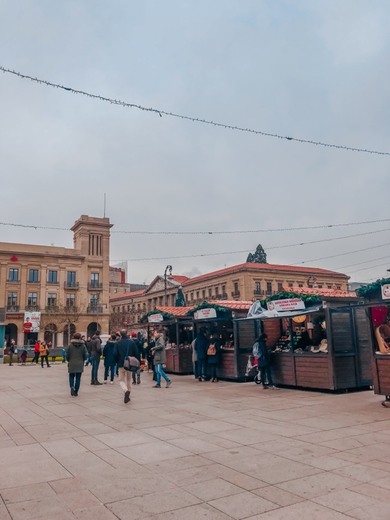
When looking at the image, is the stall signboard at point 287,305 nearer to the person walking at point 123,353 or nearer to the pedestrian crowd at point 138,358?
the pedestrian crowd at point 138,358

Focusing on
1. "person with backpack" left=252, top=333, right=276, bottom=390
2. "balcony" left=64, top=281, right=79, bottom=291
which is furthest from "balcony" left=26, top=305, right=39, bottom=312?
"person with backpack" left=252, top=333, right=276, bottom=390

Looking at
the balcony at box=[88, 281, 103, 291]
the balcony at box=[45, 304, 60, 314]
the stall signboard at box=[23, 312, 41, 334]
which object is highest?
the balcony at box=[88, 281, 103, 291]

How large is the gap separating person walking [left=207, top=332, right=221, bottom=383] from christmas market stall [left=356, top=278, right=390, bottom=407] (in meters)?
5.78

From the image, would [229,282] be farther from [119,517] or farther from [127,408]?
[119,517]

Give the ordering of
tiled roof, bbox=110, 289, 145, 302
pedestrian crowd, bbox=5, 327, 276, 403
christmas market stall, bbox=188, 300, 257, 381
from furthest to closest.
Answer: tiled roof, bbox=110, 289, 145, 302 < christmas market stall, bbox=188, 300, 257, 381 < pedestrian crowd, bbox=5, 327, 276, 403

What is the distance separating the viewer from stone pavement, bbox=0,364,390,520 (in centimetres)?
407

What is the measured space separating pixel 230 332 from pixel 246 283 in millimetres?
56583

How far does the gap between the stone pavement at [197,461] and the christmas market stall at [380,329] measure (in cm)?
51

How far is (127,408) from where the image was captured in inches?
384

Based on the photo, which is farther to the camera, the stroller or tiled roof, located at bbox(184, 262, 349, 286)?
tiled roof, located at bbox(184, 262, 349, 286)

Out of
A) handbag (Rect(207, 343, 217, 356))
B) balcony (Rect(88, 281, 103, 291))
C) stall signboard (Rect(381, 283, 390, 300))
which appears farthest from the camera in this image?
balcony (Rect(88, 281, 103, 291))

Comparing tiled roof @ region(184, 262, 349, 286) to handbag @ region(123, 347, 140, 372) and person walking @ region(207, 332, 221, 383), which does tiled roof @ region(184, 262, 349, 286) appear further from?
handbag @ region(123, 347, 140, 372)

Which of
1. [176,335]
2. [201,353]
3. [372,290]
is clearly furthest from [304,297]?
[176,335]

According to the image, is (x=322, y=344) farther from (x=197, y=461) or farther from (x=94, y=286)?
(x=94, y=286)
